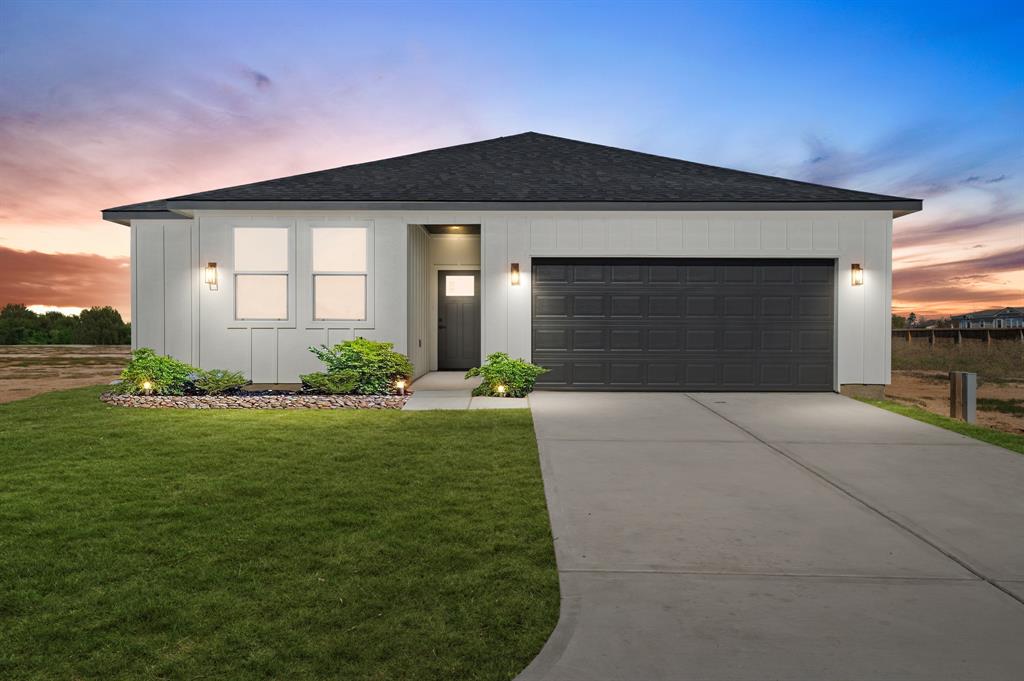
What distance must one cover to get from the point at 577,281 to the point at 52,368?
52.1 feet

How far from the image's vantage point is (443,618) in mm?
2824

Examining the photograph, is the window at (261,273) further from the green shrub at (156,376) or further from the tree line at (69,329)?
the tree line at (69,329)

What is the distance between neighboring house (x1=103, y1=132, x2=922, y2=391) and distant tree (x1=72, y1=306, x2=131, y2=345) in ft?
70.2

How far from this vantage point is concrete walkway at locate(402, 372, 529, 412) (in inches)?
376

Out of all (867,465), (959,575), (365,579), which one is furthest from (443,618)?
(867,465)

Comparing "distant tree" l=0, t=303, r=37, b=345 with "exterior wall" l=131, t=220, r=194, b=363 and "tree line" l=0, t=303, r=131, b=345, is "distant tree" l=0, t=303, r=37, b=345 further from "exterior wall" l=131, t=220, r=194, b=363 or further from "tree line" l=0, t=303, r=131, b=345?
"exterior wall" l=131, t=220, r=194, b=363

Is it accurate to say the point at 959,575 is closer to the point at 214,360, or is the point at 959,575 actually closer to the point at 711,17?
the point at 214,360

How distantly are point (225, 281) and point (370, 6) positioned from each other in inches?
265

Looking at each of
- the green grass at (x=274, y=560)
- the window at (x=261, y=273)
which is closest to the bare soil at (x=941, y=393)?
the green grass at (x=274, y=560)

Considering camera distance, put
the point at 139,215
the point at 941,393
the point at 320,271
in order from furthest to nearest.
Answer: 1. the point at 941,393
2. the point at 139,215
3. the point at 320,271

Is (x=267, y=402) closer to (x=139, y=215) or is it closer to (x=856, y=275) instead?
(x=139, y=215)

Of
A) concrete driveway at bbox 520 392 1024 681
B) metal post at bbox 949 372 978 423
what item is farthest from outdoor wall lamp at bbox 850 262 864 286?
concrete driveway at bbox 520 392 1024 681

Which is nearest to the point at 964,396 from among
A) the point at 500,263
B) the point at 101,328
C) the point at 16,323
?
the point at 500,263

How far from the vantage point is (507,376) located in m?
10.6
